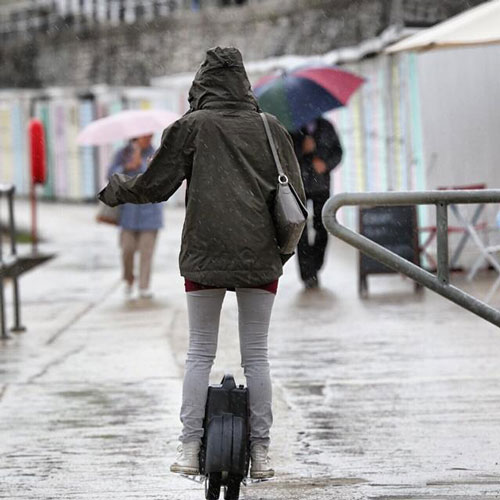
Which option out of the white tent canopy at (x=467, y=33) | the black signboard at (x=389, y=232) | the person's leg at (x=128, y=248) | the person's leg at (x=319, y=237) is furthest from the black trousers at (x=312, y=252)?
the white tent canopy at (x=467, y=33)

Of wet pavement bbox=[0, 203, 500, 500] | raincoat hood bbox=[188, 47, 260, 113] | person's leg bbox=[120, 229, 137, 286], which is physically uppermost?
raincoat hood bbox=[188, 47, 260, 113]

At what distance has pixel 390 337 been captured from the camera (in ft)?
33.8

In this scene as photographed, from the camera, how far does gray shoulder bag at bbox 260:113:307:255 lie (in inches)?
216

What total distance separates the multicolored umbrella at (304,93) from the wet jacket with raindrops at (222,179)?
6770mm

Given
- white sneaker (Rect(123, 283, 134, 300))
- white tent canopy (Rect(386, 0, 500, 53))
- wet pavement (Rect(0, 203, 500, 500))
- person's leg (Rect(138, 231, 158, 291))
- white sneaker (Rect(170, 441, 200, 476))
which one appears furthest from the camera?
white sneaker (Rect(123, 283, 134, 300))

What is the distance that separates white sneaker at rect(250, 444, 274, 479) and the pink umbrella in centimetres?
704

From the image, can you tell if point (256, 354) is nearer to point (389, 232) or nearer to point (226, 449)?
point (226, 449)

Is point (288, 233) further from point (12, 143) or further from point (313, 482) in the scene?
point (12, 143)

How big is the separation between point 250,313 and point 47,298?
29.3 ft

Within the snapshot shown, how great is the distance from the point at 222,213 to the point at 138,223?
778 cm

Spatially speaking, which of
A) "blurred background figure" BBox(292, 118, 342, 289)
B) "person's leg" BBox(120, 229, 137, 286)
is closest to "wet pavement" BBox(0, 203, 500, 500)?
"person's leg" BBox(120, 229, 137, 286)

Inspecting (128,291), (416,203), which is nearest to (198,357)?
(416,203)

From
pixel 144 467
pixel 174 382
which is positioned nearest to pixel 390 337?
pixel 174 382

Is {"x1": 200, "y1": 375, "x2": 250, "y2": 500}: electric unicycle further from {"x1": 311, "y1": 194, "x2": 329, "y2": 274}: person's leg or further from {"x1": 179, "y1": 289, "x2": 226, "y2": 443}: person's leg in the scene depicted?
{"x1": 311, "y1": 194, "x2": 329, "y2": 274}: person's leg
